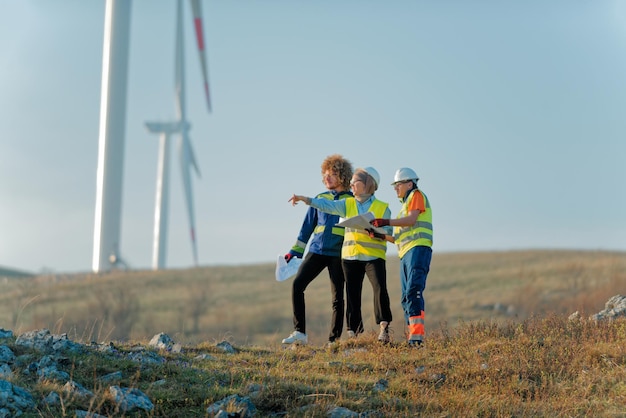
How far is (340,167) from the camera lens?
10688mm

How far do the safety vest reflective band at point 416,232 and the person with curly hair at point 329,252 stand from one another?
0.84m

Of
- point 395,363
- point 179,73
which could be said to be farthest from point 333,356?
point 179,73

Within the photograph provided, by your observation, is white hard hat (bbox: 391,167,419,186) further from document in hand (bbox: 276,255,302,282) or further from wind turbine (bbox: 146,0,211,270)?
wind turbine (bbox: 146,0,211,270)

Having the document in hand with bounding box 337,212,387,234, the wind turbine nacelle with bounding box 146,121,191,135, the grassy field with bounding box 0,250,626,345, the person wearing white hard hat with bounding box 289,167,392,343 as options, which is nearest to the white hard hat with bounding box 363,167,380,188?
the person wearing white hard hat with bounding box 289,167,392,343

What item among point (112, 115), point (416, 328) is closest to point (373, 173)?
point (416, 328)

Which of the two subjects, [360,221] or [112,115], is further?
[112,115]

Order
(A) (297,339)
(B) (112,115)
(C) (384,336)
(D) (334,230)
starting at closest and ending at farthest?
(C) (384,336) < (A) (297,339) < (D) (334,230) < (B) (112,115)

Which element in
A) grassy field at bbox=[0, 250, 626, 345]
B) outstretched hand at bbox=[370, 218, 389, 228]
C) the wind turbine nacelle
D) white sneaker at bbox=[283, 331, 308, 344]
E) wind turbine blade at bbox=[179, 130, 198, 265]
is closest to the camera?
outstretched hand at bbox=[370, 218, 389, 228]

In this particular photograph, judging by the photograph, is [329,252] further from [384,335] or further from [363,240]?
[384,335]

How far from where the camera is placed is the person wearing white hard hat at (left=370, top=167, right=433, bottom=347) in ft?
32.7

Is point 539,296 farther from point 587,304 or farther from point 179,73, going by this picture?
point 179,73

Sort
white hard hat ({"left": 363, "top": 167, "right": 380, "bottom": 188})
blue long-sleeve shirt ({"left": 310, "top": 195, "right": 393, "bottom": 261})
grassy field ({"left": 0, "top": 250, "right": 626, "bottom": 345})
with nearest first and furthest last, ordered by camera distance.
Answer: blue long-sleeve shirt ({"left": 310, "top": 195, "right": 393, "bottom": 261}), white hard hat ({"left": 363, "top": 167, "right": 380, "bottom": 188}), grassy field ({"left": 0, "top": 250, "right": 626, "bottom": 345})

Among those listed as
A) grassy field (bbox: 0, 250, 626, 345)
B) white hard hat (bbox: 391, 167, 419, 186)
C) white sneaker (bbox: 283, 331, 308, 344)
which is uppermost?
white hard hat (bbox: 391, 167, 419, 186)

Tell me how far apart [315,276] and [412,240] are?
1.35 m
